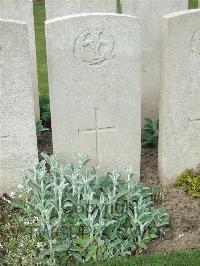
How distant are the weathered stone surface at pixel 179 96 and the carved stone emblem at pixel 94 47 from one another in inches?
19.8

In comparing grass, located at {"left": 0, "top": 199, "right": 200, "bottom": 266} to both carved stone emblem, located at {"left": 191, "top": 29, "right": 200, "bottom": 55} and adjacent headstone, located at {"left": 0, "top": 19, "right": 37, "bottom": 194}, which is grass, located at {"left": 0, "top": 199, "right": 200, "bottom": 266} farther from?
carved stone emblem, located at {"left": 191, "top": 29, "right": 200, "bottom": 55}

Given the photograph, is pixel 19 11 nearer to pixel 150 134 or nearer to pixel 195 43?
pixel 150 134

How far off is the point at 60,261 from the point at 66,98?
4.75ft

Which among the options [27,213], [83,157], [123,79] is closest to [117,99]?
[123,79]

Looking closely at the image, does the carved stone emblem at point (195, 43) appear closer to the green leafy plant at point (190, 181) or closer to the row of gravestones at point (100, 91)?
the row of gravestones at point (100, 91)

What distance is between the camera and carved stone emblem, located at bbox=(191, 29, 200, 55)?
5.11 metres

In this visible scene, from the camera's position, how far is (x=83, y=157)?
522cm

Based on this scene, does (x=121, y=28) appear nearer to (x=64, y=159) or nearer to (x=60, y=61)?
(x=60, y=61)

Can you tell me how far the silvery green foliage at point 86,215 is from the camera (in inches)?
178

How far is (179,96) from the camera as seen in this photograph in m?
5.26

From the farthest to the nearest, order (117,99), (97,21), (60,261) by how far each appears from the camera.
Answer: (117,99) < (97,21) < (60,261)

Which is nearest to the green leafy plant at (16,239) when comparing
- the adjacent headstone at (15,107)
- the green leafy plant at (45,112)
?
the adjacent headstone at (15,107)

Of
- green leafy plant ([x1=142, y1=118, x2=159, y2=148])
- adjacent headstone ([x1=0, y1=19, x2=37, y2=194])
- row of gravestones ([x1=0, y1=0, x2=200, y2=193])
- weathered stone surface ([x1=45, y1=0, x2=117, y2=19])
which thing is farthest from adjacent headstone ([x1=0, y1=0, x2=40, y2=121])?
green leafy plant ([x1=142, y1=118, x2=159, y2=148])

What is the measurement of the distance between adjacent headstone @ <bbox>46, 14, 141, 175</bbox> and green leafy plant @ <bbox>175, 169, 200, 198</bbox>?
46 cm
